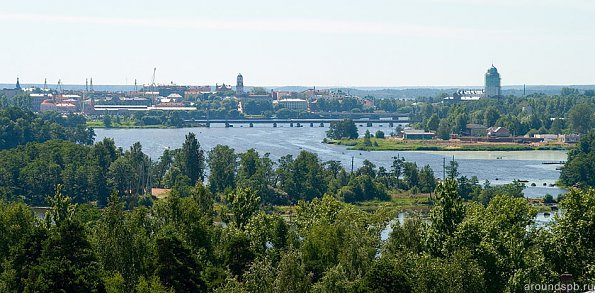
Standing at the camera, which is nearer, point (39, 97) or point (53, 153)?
point (53, 153)

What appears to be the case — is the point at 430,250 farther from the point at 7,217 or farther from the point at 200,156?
the point at 200,156

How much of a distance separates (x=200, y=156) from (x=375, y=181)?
997 centimetres

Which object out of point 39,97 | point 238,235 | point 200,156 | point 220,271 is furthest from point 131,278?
point 39,97

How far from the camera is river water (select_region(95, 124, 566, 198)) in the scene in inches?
2926

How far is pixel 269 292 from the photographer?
24953 mm

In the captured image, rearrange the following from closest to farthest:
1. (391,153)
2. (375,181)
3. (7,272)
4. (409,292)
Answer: (409,292)
(7,272)
(375,181)
(391,153)

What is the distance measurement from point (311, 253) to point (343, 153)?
A: 207ft

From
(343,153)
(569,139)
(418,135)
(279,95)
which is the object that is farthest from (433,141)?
(279,95)

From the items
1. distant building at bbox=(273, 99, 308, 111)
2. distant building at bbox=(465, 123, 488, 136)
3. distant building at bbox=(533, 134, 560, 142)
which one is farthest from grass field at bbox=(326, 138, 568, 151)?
distant building at bbox=(273, 99, 308, 111)

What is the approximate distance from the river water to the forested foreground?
1266 inches

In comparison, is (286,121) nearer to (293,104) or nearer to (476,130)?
(293,104)

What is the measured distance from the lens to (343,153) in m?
91.8

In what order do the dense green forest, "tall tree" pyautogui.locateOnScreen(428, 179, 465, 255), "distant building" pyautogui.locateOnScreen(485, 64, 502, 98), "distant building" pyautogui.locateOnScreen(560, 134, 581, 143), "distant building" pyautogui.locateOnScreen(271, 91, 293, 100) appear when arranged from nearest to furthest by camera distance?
"tall tree" pyautogui.locateOnScreen(428, 179, 465, 255) → the dense green forest → "distant building" pyautogui.locateOnScreen(560, 134, 581, 143) → "distant building" pyautogui.locateOnScreen(271, 91, 293, 100) → "distant building" pyautogui.locateOnScreen(485, 64, 502, 98)

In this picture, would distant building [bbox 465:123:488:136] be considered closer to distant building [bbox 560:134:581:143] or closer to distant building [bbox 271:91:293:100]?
distant building [bbox 560:134:581:143]
